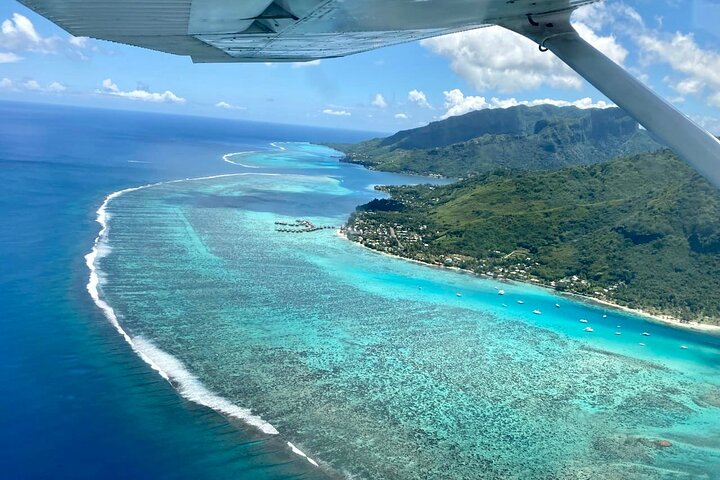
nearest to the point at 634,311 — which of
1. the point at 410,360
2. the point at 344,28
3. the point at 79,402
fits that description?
the point at 410,360

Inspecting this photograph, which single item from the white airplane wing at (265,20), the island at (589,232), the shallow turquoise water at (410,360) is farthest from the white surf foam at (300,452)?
the island at (589,232)

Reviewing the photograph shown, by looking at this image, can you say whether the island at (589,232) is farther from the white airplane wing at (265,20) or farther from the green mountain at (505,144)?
the green mountain at (505,144)

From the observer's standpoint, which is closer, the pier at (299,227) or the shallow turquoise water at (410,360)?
the shallow turquoise water at (410,360)

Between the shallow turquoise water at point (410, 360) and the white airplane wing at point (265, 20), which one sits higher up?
the white airplane wing at point (265, 20)

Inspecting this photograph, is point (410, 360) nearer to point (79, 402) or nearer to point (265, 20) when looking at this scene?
point (79, 402)

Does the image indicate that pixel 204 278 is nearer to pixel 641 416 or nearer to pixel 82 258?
pixel 82 258
